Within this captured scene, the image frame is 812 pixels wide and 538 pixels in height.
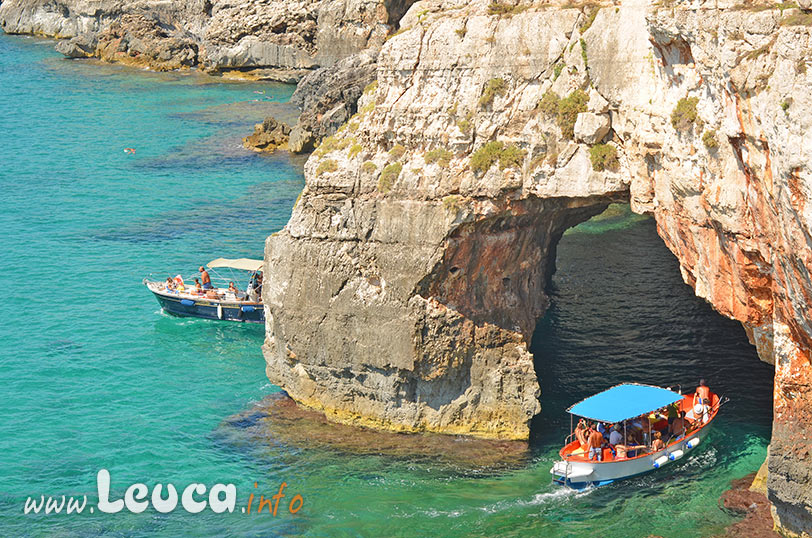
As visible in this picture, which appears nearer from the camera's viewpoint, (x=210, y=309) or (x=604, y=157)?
(x=604, y=157)

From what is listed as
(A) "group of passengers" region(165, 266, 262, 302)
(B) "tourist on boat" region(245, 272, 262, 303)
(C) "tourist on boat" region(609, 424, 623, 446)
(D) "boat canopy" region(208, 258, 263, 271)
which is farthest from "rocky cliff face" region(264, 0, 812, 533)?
(D) "boat canopy" region(208, 258, 263, 271)

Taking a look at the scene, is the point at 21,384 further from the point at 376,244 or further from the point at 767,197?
the point at 767,197

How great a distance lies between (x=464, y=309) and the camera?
36750mm

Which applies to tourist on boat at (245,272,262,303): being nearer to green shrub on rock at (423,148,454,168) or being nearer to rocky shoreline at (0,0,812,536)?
rocky shoreline at (0,0,812,536)

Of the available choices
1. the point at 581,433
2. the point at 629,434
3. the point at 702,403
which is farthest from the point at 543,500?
the point at 702,403

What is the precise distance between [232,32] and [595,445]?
87.7m

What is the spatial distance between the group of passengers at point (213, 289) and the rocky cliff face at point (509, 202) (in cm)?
1226

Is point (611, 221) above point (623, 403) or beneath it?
above

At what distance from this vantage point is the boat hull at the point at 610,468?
34156 millimetres

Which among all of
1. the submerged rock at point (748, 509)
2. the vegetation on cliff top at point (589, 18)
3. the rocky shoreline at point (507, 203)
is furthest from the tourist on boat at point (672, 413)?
the vegetation on cliff top at point (589, 18)

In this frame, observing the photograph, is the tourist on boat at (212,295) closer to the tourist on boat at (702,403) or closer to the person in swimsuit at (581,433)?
the person in swimsuit at (581,433)

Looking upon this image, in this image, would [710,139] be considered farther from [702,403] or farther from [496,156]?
[702,403]

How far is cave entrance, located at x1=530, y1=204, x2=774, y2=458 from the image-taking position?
3856 centimetres

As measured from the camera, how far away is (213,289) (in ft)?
174
